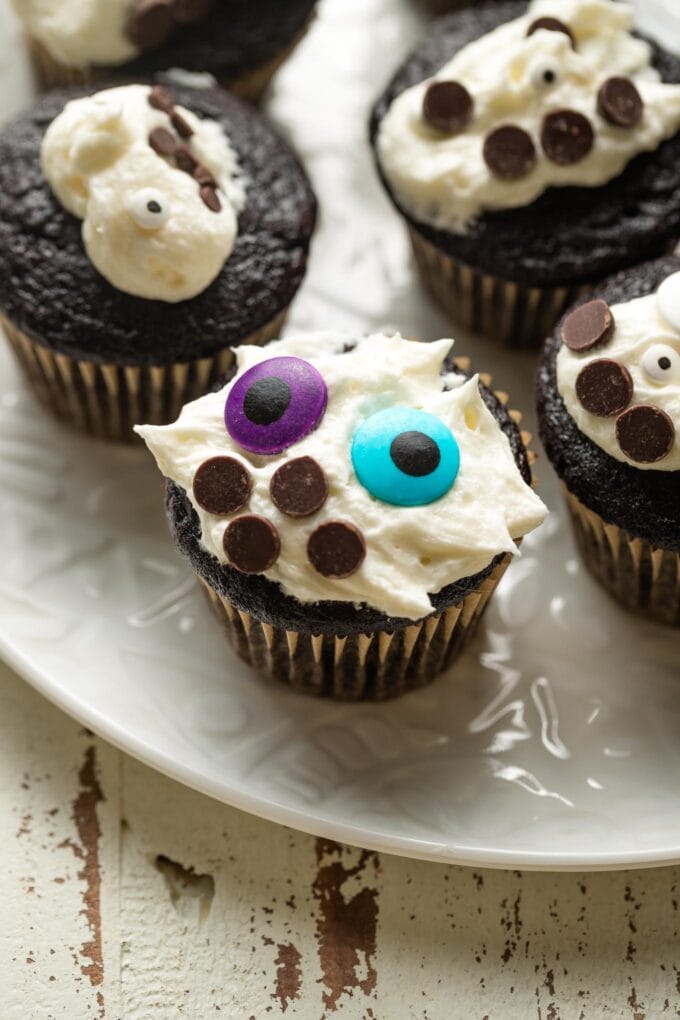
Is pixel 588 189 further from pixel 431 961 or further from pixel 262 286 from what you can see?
pixel 431 961

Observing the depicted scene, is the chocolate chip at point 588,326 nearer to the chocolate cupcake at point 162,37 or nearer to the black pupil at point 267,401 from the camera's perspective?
the black pupil at point 267,401

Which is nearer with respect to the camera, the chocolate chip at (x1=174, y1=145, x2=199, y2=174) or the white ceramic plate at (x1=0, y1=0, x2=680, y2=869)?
the white ceramic plate at (x1=0, y1=0, x2=680, y2=869)

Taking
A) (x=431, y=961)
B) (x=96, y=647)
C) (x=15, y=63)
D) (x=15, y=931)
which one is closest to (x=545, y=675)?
(x=431, y=961)

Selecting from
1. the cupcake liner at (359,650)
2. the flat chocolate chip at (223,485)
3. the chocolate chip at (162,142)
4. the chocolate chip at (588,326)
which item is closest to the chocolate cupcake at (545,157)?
the chocolate chip at (588,326)

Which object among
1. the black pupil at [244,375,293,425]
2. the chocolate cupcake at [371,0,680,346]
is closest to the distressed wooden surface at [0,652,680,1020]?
the black pupil at [244,375,293,425]

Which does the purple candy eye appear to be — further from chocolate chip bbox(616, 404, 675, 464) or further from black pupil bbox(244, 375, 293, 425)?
chocolate chip bbox(616, 404, 675, 464)

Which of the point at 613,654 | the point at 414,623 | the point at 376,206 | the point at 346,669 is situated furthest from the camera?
the point at 376,206
